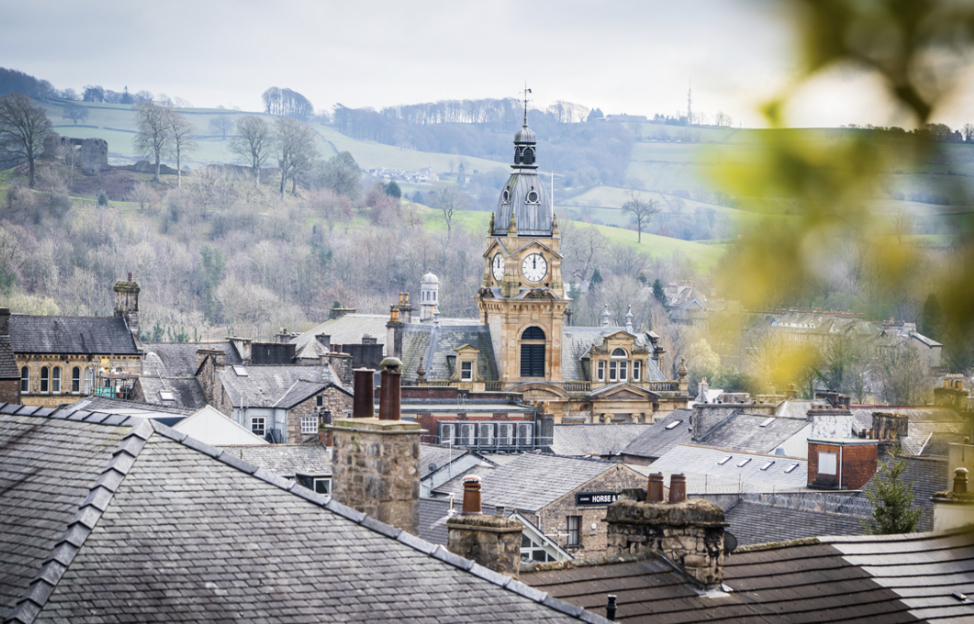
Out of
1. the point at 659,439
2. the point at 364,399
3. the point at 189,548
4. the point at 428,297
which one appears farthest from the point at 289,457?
the point at 428,297

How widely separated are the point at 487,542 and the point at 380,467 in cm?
141

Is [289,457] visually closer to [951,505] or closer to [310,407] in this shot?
[951,505]

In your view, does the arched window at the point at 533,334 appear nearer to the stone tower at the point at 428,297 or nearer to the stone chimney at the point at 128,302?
the stone tower at the point at 428,297

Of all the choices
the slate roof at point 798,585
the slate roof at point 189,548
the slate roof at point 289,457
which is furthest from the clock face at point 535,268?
the slate roof at point 189,548

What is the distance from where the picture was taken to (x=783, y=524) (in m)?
33.3

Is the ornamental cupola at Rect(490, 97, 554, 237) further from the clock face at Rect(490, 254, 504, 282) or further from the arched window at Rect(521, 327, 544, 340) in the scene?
the arched window at Rect(521, 327, 544, 340)

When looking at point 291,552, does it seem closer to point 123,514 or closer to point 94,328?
point 123,514

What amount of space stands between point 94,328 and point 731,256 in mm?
83256

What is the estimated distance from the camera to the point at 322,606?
1025cm

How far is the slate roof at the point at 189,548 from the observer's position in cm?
951

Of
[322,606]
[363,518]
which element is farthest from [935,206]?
[363,518]

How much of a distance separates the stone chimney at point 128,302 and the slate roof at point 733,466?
39008 mm

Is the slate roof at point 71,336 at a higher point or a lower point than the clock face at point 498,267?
lower

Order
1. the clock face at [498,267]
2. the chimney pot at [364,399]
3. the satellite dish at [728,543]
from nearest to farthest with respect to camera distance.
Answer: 1. the chimney pot at [364,399]
2. the satellite dish at [728,543]
3. the clock face at [498,267]
